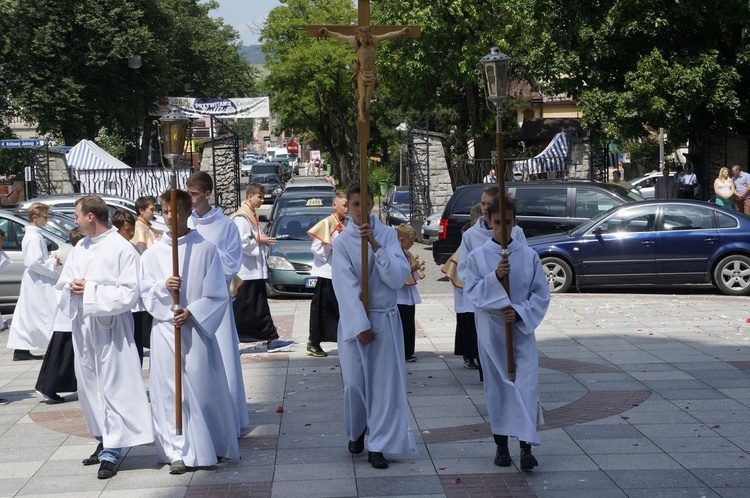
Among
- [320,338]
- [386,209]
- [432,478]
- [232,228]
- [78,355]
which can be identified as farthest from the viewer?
[386,209]

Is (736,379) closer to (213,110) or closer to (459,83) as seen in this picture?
(459,83)

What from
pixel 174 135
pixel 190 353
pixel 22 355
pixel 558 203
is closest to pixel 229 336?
pixel 190 353

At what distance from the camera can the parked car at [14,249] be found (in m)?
15.8

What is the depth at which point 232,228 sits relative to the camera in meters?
8.95

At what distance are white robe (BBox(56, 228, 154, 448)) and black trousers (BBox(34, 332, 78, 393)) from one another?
67.5 inches

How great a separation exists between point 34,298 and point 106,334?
16.9ft

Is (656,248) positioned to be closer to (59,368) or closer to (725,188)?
(725,188)

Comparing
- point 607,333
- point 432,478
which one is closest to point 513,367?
point 432,478

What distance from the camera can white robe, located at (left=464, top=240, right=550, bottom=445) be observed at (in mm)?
Result: 6621

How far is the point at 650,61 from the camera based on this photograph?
2266cm

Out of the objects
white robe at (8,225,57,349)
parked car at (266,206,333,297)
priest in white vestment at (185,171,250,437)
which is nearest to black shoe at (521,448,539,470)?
priest in white vestment at (185,171,250,437)

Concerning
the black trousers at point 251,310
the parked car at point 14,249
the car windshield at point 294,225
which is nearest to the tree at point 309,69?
the car windshield at point 294,225

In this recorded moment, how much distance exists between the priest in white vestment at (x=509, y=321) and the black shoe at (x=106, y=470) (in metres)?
2.45

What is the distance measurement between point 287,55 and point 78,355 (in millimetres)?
46964
